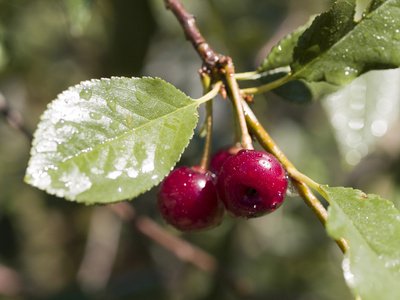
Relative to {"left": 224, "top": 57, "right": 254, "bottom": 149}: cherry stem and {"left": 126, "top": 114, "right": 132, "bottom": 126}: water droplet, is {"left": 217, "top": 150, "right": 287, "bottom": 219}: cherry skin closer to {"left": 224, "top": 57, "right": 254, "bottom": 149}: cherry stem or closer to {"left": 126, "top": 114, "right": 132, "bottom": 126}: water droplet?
{"left": 224, "top": 57, "right": 254, "bottom": 149}: cherry stem

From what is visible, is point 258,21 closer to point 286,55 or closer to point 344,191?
point 286,55

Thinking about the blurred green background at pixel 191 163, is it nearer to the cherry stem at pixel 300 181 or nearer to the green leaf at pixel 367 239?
the cherry stem at pixel 300 181

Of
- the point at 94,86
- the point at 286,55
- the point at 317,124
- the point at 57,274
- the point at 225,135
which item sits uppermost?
the point at 94,86

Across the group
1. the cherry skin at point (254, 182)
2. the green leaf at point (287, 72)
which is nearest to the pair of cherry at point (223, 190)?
the cherry skin at point (254, 182)

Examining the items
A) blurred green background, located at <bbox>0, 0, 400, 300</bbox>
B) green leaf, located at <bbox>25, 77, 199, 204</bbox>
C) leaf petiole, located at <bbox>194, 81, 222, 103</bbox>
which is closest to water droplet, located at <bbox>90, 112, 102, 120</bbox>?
green leaf, located at <bbox>25, 77, 199, 204</bbox>

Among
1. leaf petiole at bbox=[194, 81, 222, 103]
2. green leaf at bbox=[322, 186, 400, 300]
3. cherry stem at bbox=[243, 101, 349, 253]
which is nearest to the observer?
green leaf at bbox=[322, 186, 400, 300]

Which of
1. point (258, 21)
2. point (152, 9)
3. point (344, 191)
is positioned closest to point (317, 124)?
point (258, 21)
